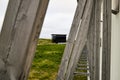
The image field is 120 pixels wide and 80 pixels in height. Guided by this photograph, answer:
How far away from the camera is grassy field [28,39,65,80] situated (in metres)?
8.58

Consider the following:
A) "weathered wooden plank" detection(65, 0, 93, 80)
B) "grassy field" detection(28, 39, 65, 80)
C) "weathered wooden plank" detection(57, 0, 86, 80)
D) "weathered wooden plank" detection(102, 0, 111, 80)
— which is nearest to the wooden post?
"weathered wooden plank" detection(102, 0, 111, 80)

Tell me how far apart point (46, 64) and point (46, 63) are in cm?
9

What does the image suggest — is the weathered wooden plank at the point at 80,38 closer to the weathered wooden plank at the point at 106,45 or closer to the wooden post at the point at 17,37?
the weathered wooden plank at the point at 106,45

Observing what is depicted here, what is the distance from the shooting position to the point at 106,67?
114 inches

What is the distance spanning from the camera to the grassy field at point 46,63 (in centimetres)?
858

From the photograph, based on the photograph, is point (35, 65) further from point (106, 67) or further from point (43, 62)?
point (106, 67)

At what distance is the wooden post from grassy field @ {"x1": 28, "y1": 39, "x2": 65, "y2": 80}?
23.8ft

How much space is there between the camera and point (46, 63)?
988 centimetres

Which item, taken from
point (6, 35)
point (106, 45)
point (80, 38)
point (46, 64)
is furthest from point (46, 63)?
point (6, 35)

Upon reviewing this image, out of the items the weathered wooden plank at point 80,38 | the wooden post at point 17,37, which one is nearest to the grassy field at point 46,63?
the weathered wooden plank at point 80,38

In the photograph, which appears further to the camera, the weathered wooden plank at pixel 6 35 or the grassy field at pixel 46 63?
the grassy field at pixel 46 63

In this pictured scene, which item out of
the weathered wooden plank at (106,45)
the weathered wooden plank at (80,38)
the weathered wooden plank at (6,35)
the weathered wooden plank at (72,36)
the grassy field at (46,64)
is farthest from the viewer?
the grassy field at (46,64)

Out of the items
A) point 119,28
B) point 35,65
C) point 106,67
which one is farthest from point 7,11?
point 35,65

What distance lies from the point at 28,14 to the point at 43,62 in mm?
8818
